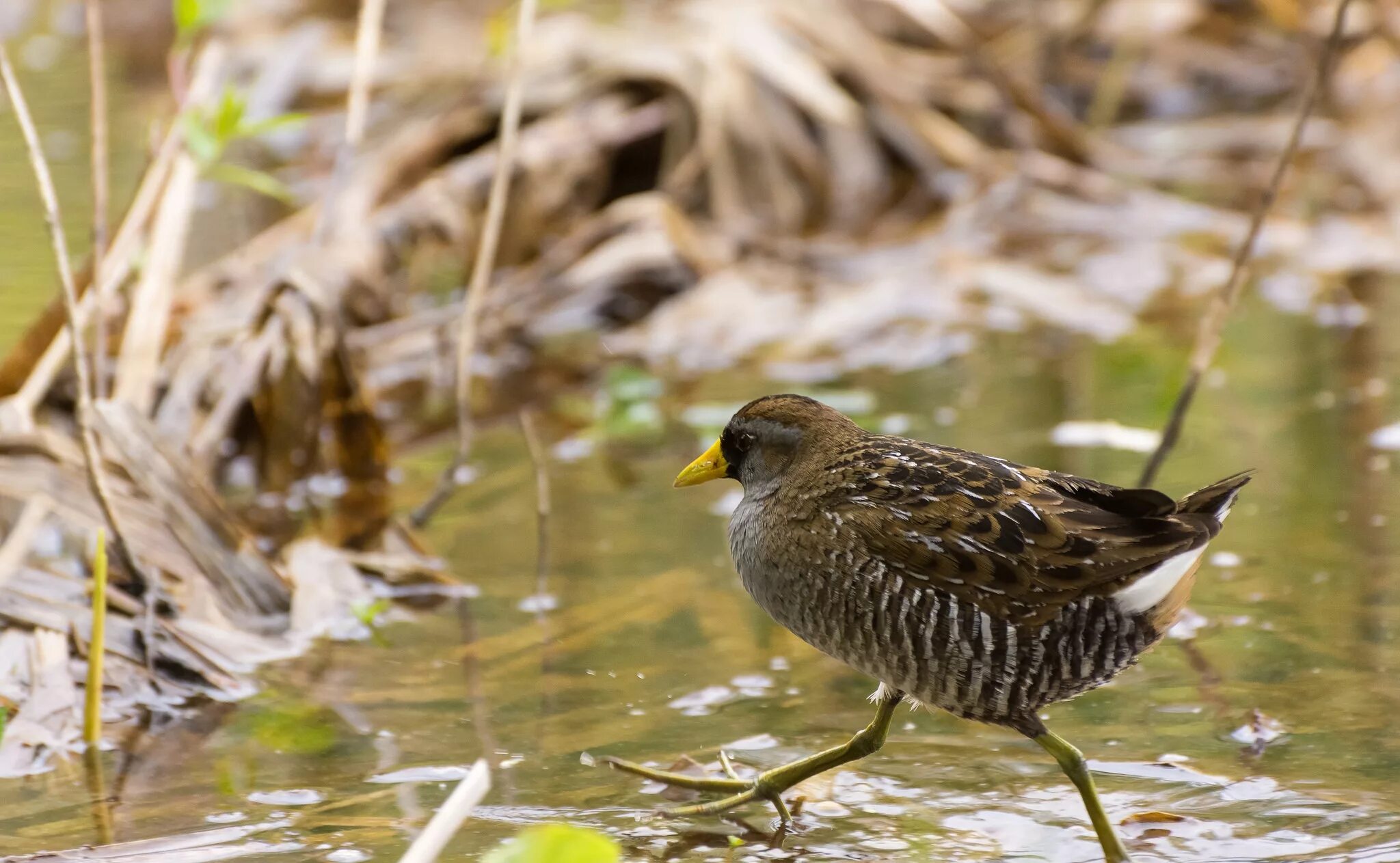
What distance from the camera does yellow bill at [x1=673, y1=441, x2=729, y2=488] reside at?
3.39 meters

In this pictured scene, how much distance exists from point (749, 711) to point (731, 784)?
47 centimetres

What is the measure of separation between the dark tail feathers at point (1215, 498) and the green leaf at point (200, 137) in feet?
7.13

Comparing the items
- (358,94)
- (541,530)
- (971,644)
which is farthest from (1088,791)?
(358,94)

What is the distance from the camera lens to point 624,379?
5.65 meters

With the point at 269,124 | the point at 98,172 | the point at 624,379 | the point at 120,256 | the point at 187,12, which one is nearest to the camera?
the point at 187,12

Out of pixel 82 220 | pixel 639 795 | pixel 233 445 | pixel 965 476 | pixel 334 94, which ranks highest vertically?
pixel 334 94

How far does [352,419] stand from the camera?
4941 millimetres

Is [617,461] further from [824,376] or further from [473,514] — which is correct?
[824,376]

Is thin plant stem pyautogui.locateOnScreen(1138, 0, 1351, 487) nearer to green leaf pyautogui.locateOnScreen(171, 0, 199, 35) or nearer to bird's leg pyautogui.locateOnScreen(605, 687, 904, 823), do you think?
bird's leg pyautogui.locateOnScreen(605, 687, 904, 823)

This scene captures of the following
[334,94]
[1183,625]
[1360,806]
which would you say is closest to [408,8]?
[334,94]

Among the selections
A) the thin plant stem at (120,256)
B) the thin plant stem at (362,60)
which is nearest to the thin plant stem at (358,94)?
the thin plant stem at (362,60)

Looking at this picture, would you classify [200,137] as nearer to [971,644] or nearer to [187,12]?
[187,12]

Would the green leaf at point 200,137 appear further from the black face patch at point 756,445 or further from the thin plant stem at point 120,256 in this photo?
the black face patch at point 756,445

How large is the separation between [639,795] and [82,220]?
4.77 metres
